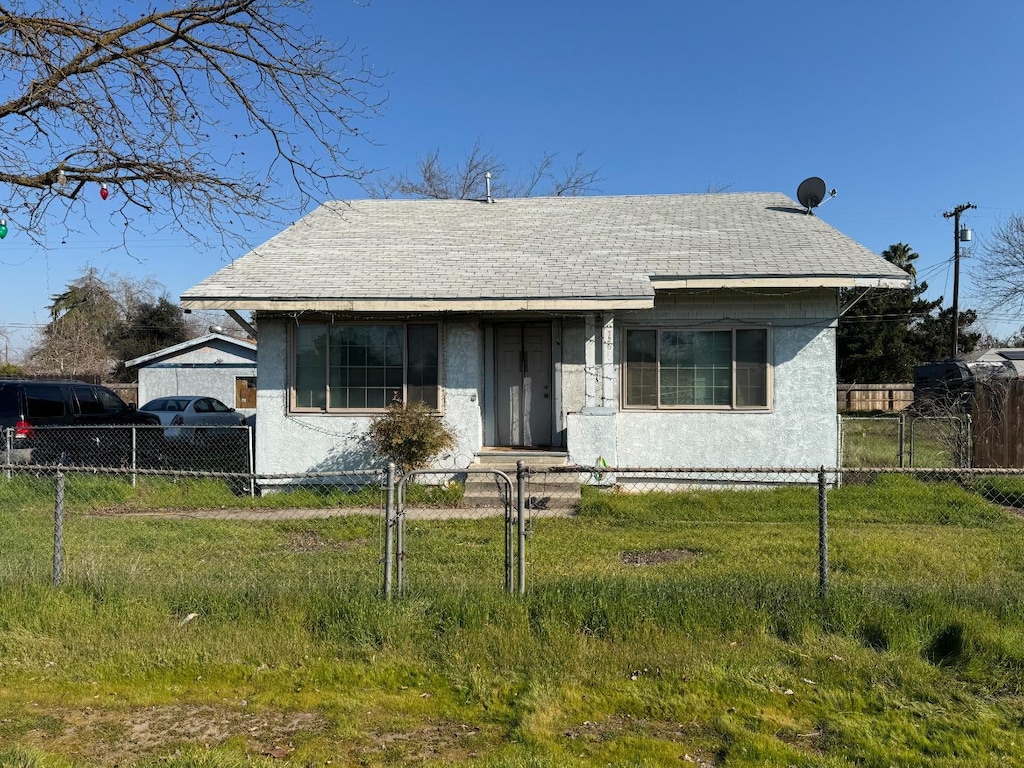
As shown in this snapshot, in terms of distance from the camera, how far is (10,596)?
5.22 metres

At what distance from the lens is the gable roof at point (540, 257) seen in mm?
10211

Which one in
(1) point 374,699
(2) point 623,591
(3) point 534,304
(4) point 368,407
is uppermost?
(3) point 534,304

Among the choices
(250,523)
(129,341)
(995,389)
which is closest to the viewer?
(250,523)

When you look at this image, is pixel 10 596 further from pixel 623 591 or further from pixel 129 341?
pixel 129 341

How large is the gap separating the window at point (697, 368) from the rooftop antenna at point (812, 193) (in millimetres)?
3984

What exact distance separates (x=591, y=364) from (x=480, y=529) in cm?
340

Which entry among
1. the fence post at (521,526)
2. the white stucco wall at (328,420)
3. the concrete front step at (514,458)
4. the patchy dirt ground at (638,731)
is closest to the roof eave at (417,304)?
the white stucco wall at (328,420)

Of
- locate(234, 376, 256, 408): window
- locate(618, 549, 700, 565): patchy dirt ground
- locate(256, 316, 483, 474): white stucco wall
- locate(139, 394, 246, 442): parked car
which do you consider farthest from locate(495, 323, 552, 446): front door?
locate(234, 376, 256, 408): window

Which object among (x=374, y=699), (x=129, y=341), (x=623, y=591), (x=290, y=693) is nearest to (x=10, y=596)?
(x=290, y=693)

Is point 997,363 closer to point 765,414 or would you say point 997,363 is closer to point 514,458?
point 765,414

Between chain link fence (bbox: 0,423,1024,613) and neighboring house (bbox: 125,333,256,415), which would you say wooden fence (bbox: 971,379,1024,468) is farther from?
neighboring house (bbox: 125,333,256,415)

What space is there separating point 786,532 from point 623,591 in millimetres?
3793

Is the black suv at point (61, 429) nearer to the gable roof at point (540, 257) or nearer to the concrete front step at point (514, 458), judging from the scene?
the gable roof at point (540, 257)

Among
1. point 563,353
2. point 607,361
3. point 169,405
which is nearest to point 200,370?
point 169,405
